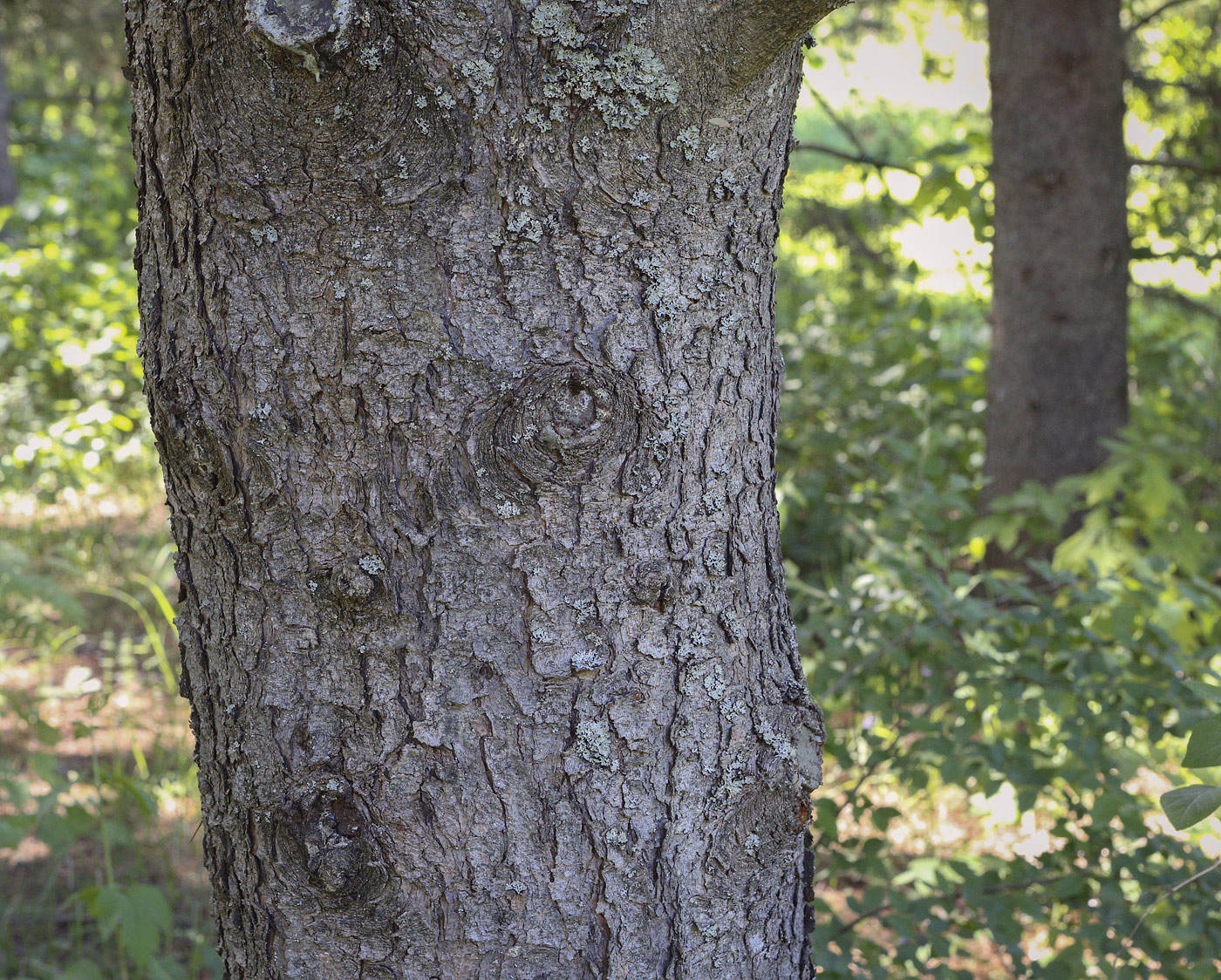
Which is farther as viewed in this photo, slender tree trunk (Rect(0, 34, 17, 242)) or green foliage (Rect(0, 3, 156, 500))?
slender tree trunk (Rect(0, 34, 17, 242))

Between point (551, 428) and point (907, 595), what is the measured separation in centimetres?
143

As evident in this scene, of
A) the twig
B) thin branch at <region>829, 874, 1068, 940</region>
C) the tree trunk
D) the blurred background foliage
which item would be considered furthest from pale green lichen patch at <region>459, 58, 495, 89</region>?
the twig

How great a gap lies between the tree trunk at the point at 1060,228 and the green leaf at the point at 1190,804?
95.1 inches

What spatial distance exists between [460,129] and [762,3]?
0.96ft

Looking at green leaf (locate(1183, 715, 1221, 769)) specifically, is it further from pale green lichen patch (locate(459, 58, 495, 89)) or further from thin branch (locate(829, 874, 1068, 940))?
pale green lichen patch (locate(459, 58, 495, 89))

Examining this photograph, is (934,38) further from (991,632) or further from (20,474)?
(20,474)

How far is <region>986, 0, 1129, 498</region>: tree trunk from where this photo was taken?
3109 millimetres

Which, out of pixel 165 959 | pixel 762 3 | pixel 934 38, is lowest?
pixel 165 959

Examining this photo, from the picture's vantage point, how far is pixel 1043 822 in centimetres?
277

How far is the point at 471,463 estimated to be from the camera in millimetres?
870

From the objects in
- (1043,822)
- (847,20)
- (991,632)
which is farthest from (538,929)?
(847,20)

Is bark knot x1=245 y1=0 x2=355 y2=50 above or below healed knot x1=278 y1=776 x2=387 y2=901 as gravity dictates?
above

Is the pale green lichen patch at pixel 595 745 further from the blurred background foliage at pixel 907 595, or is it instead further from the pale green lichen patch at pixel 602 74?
the blurred background foliage at pixel 907 595

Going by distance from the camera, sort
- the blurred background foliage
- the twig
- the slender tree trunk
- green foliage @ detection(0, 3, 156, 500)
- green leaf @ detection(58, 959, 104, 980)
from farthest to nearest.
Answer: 1. the slender tree trunk
2. green foliage @ detection(0, 3, 156, 500)
3. the twig
4. the blurred background foliage
5. green leaf @ detection(58, 959, 104, 980)
